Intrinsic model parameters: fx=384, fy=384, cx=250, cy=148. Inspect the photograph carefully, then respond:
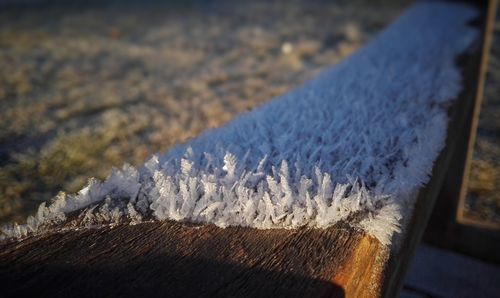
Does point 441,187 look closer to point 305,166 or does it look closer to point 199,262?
point 305,166

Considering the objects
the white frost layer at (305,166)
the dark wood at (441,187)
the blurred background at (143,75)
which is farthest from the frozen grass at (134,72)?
the dark wood at (441,187)

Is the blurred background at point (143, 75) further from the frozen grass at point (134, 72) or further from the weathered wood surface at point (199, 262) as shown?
the weathered wood surface at point (199, 262)

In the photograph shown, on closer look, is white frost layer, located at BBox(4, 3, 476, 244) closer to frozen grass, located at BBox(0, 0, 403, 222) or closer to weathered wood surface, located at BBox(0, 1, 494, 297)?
weathered wood surface, located at BBox(0, 1, 494, 297)

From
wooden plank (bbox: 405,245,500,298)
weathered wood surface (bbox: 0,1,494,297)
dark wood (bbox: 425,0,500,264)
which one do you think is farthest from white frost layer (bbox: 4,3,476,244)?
wooden plank (bbox: 405,245,500,298)

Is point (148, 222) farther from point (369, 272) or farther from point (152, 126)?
point (152, 126)

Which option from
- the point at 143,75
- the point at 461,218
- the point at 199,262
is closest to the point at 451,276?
the point at 461,218

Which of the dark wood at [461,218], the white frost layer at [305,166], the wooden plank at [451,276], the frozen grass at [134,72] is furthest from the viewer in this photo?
the frozen grass at [134,72]
